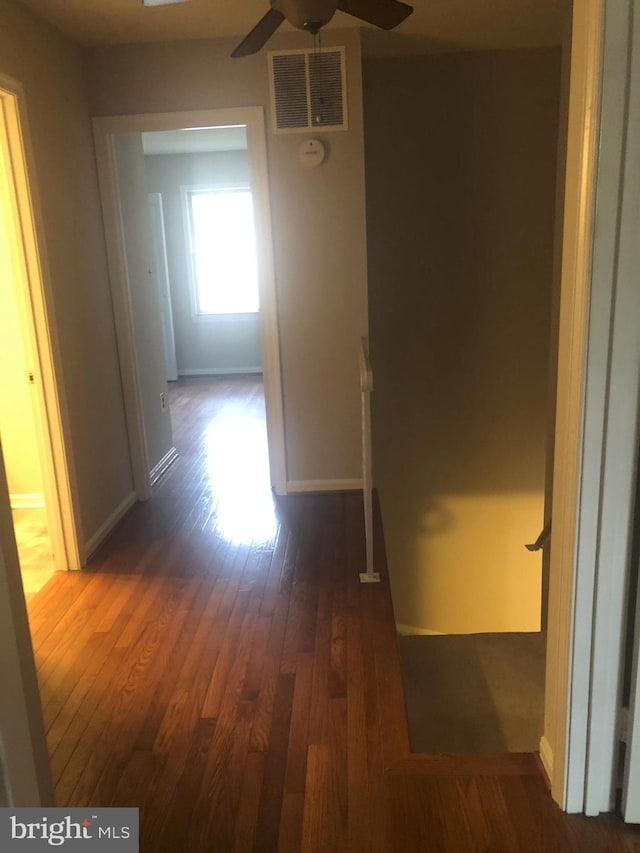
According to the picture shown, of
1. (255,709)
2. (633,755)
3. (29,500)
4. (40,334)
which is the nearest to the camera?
(633,755)

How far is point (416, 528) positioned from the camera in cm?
479

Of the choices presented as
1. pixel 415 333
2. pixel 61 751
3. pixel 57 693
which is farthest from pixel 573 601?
pixel 415 333

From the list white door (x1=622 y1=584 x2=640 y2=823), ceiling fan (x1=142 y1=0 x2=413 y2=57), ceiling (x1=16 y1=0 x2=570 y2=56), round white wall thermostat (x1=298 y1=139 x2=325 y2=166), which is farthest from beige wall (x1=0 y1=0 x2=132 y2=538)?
white door (x1=622 y1=584 x2=640 y2=823)

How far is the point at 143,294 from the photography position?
425 centimetres

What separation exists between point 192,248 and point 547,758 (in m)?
6.84

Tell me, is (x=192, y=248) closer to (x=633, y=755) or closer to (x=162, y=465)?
(x=162, y=465)

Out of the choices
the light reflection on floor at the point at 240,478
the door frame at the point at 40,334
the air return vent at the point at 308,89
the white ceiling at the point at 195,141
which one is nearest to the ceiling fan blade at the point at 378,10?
the air return vent at the point at 308,89

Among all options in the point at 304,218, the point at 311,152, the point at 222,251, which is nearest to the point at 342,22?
the point at 311,152

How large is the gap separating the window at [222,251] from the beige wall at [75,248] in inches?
160

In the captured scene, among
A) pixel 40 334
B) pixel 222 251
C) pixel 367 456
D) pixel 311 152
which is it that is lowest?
pixel 367 456

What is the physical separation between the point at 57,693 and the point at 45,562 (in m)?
1.16

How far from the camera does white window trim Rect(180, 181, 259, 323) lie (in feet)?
24.4

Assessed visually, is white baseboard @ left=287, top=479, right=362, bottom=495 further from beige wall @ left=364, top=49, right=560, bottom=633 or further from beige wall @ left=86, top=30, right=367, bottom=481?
beige wall @ left=364, top=49, right=560, bottom=633

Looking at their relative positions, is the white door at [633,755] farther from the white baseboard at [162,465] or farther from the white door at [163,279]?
the white door at [163,279]
